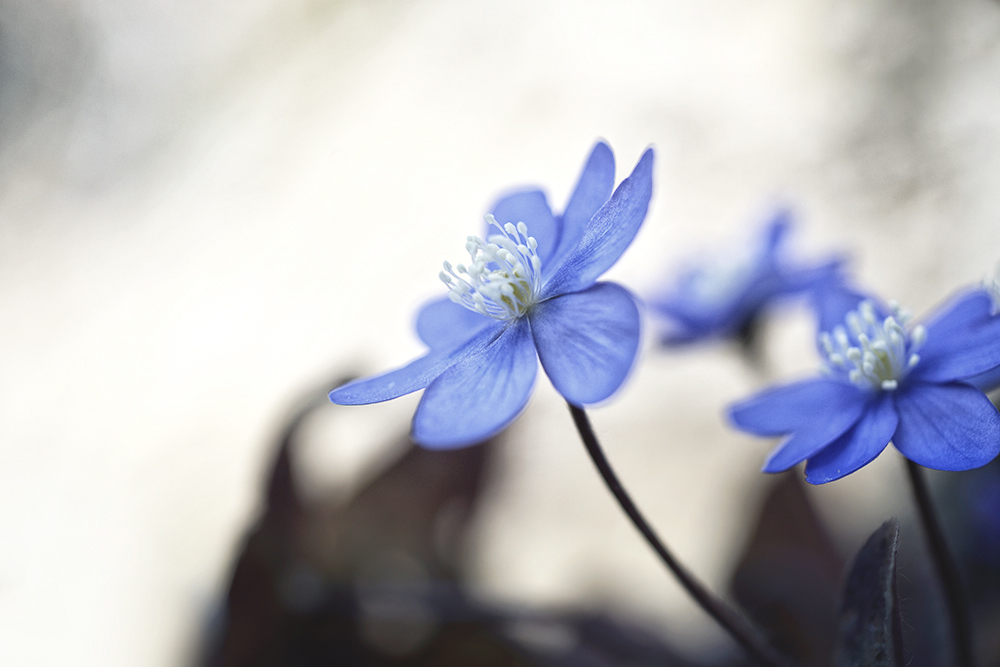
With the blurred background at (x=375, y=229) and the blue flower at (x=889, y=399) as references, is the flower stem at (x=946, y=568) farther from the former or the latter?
the blurred background at (x=375, y=229)

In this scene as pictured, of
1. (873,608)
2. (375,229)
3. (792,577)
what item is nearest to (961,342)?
(873,608)

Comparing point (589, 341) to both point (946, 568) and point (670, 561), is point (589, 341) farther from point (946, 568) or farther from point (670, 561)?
point (946, 568)

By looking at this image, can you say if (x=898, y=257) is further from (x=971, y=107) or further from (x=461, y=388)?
(x=461, y=388)

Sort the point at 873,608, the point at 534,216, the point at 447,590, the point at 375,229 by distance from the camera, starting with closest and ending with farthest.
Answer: the point at 873,608, the point at 534,216, the point at 447,590, the point at 375,229

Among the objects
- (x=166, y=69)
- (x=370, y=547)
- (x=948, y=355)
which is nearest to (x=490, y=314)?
(x=948, y=355)

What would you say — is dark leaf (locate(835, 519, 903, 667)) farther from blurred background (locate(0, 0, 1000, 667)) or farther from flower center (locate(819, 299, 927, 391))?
blurred background (locate(0, 0, 1000, 667))

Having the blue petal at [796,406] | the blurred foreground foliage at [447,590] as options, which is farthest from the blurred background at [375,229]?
the blue petal at [796,406]

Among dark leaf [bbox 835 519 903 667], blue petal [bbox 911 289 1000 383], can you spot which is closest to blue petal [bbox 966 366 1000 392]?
blue petal [bbox 911 289 1000 383]
